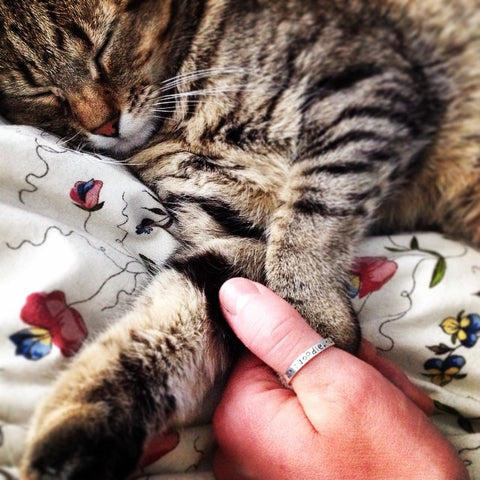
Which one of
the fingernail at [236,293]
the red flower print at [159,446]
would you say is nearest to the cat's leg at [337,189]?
the fingernail at [236,293]

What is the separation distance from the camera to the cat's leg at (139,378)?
622 mm

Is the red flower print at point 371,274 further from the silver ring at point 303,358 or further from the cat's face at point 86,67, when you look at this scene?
the cat's face at point 86,67

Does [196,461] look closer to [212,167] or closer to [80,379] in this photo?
[80,379]

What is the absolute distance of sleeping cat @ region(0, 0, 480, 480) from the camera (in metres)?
0.93

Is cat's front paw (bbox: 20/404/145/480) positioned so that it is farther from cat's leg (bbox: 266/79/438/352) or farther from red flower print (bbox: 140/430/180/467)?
cat's leg (bbox: 266/79/438/352)

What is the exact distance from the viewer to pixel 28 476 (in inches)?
23.8

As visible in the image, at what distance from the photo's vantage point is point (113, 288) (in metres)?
0.79

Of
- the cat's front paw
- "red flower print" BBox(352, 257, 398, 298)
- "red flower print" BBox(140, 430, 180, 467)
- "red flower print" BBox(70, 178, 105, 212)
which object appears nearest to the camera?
the cat's front paw

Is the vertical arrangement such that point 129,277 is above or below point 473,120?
below

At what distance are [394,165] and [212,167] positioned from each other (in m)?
0.36

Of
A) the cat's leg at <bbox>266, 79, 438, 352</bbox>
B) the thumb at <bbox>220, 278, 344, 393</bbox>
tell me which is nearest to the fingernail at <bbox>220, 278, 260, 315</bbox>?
the thumb at <bbox>220, 278, 344, 393</bbox>

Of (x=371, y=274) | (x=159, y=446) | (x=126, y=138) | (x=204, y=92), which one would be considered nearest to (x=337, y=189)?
(x=371, y=274)

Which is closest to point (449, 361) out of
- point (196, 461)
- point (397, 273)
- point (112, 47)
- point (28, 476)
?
point (397, 273)

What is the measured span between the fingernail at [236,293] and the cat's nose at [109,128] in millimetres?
411
